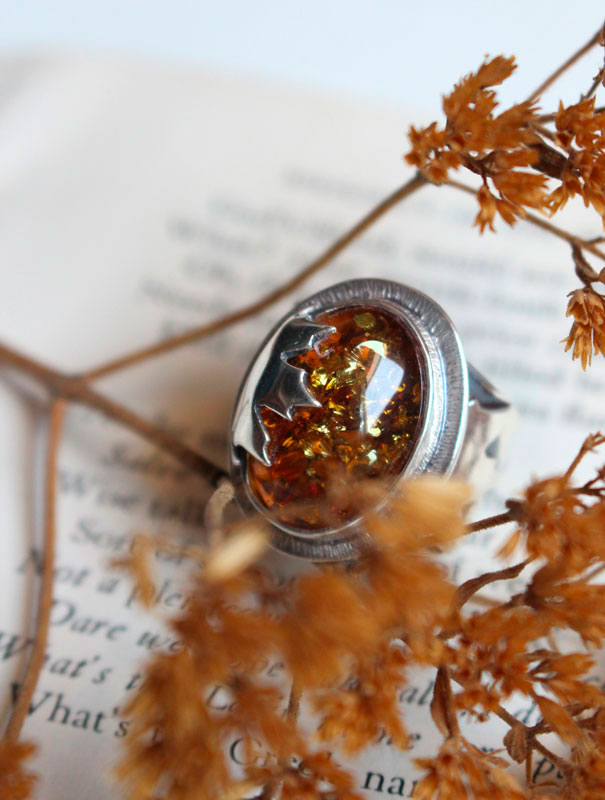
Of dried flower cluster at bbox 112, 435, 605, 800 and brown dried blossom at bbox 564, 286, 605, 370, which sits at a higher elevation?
brown dried blossom at bbox 564, 286, 605, 370

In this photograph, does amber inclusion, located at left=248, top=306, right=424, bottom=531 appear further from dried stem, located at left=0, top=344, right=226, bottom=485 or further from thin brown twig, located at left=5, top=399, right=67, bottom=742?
thin brown twig, located at left=5, top=399, right=67, bottom=742

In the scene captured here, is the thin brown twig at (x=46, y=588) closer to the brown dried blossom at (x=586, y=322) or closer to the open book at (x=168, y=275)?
the open book at (x=168, y=275)

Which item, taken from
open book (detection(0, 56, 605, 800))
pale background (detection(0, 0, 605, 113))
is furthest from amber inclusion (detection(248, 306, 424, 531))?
pale background (detection(0, 0, 605, 113))

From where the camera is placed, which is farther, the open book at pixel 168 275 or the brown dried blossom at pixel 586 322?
the open book at pixel 168 275

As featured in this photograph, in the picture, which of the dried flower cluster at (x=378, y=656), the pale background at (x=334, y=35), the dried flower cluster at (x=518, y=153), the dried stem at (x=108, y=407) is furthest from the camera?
the pale background at (x=334, y=35)

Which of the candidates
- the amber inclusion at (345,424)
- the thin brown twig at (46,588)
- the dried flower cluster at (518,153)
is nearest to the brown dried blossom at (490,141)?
the dried flower cluster at (518,153)

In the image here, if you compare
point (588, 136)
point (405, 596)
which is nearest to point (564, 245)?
point (588, 136)

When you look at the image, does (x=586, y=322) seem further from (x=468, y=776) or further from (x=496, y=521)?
(x=468, y=776)
